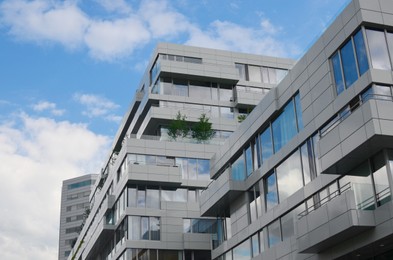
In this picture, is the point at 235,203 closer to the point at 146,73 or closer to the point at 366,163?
the point at 366,163

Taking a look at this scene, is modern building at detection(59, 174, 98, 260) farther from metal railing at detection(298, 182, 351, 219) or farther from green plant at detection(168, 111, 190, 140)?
metal railing at detection(298, 182, 351, 219)

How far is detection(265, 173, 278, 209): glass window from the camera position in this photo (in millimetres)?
32406

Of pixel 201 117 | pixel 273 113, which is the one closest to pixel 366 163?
pixel 273 113

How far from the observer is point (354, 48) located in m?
25.1

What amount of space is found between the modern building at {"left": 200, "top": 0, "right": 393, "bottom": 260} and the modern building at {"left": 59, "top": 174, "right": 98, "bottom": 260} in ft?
327

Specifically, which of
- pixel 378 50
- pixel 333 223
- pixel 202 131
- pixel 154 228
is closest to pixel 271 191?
pixel 333 223

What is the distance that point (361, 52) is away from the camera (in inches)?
973

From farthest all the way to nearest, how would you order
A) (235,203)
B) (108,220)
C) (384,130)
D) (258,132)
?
1. (108,220)
2. (235,203)
3. (258,132)
4. (384,130)

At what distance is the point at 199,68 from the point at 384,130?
36.2 meters

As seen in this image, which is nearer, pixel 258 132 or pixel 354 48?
pixel 354 48

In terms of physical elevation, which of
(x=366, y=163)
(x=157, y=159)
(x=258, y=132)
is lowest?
(x=366, y=163)

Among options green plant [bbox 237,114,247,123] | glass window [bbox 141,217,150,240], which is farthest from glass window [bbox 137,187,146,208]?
green plant [bbox 237,114,247,123]

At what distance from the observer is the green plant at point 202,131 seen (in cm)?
5306

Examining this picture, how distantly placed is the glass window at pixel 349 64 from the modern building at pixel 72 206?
359 feet
